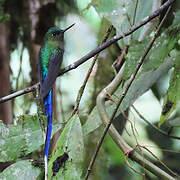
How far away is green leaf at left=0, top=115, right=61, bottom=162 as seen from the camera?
128 centimetres

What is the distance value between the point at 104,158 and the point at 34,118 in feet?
2.97

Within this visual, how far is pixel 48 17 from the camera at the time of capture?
2355 millimetres

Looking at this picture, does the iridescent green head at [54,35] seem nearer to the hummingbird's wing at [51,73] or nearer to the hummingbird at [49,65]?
the hummingbird at [49,65]

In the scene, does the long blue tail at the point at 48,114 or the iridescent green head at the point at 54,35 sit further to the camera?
the iridescent green head at the point at 54,35

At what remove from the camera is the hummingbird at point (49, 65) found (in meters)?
1.40

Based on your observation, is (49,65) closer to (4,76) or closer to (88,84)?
(4,76)

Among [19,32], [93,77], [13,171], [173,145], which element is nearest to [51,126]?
[13,171]

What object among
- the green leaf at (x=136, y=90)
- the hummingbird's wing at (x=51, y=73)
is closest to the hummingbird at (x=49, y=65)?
the hummingbird's wing at (x=51, y=73)

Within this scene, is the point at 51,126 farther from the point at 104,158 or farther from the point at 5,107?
the point at 104,158

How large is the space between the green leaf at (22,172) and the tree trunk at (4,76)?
787 mm

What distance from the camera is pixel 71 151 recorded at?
3.70 ft

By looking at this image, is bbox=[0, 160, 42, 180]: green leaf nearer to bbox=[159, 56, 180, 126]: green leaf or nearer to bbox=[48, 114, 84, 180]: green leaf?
bbox=[48, 114, 84, 180]: green leaf

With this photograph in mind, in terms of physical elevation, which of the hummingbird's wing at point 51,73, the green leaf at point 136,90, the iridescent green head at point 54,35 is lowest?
the green leaf at point 136,90

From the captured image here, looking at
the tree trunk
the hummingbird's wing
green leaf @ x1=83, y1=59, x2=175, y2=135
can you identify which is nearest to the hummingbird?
the hummingbird's wing
